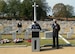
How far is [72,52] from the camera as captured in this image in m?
13.0

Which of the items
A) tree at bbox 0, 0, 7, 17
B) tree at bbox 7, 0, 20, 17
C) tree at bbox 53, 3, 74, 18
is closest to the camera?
tree at bbox 7, 0, 20, 17

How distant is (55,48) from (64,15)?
75.2m

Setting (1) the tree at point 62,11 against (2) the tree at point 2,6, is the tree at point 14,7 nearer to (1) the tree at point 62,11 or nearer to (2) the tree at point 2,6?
(2) the tree at point 2,6

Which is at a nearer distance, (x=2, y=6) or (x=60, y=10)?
(x=2, y=6)

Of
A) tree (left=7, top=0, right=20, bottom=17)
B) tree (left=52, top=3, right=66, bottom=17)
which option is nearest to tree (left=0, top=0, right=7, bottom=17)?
tree (left=7, top=0, right=20, bottom=17)

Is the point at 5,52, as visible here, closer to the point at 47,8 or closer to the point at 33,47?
the point at 33,47

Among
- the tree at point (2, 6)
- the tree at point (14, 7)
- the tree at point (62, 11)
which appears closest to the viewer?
the tree at point (14, 7)

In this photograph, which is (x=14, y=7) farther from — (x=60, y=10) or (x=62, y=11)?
(x=62, y=11)

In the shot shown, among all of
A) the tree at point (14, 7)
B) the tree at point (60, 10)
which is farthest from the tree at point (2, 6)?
the tree at point (60, 10)

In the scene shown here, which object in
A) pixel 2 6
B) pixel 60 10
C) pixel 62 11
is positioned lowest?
pixel 62 11

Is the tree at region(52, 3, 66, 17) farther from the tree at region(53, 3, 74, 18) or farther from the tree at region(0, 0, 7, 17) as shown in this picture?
the tree at region(0, 0, 7, 17)

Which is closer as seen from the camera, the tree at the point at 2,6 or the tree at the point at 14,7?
the tree at the point at 14,7

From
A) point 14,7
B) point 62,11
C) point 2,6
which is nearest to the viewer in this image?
point 2,6

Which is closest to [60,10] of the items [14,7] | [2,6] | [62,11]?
[62,11]
